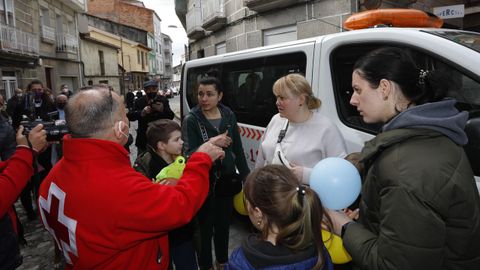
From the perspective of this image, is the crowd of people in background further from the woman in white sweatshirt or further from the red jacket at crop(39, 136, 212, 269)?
the woman in white sweatshirt

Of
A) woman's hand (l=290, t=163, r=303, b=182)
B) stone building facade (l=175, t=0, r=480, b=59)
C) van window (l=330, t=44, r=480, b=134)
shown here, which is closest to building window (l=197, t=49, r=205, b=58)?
stone building facade (l=175, t=0, r=480, b=59)

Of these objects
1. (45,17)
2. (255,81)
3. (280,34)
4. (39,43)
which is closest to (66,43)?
(45,17)

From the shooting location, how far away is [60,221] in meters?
1.47

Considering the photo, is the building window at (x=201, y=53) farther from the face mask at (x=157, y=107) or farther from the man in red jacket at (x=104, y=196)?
the man in red jacket at (x=104, y=196)

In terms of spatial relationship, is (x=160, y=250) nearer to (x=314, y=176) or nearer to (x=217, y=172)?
(x=314, y=176)

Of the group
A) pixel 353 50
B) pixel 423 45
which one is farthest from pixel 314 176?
pixel 353 50

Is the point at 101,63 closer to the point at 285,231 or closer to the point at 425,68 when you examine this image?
the point at 425,68

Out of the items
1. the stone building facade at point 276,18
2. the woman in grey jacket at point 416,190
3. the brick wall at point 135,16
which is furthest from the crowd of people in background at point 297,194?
the brick wall at point 135,16

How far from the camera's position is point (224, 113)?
3.19m

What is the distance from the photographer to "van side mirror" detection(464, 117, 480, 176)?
185 cm

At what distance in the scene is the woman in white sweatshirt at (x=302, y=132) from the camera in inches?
93.4

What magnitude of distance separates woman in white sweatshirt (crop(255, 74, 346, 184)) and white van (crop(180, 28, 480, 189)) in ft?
1.87

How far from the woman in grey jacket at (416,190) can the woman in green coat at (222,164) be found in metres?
1.73

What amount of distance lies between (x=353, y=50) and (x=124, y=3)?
5279 centimetres
